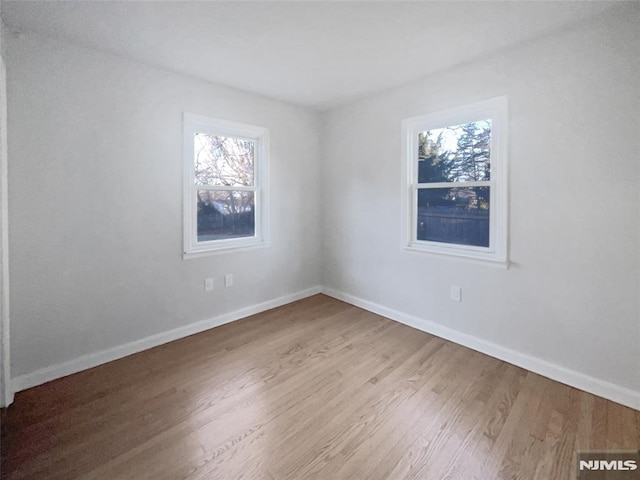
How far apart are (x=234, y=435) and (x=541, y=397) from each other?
77.2 inches

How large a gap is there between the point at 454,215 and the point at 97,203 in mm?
3047

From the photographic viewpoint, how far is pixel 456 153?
2.74 metres

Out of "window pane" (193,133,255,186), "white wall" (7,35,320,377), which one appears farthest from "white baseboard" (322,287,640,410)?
"window pane" (193,133,255,186)

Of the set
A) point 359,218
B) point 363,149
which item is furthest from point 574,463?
point 363,149

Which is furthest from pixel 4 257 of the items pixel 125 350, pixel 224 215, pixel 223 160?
pixel 223 160

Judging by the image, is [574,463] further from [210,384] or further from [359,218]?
[359,218]

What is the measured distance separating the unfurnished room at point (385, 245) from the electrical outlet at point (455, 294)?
1cm

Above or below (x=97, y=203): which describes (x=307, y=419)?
below

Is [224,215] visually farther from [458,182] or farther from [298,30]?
[458,182]

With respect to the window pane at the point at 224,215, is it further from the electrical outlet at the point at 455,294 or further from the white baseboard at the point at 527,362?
the electrical outlet at the point at 455,294

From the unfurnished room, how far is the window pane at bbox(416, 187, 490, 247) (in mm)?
20

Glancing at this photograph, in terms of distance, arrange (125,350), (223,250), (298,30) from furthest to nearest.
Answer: (223,250), (125,350), (298,30)

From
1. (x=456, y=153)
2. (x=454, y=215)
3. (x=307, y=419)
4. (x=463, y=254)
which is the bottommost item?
(x=307, y=419)

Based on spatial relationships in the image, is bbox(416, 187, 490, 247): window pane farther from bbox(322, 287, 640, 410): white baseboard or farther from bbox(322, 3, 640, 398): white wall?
bbox(322, 287, 640, 410): white baseboard
